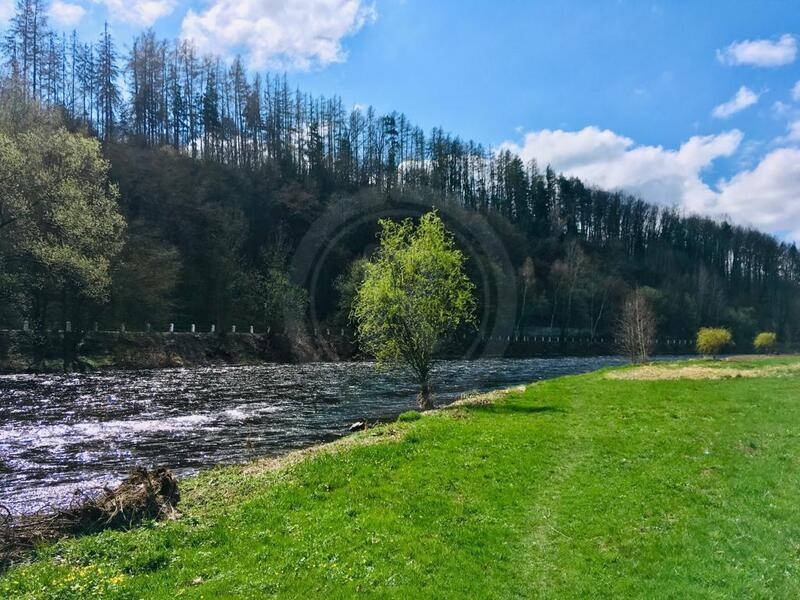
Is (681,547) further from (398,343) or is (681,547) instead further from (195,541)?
(398,343)

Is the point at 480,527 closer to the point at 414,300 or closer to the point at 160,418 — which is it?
the point at 414,300

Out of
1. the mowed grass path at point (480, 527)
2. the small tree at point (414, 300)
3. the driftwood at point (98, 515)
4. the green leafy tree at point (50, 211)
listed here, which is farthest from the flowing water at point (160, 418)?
the green leafy tree at point (50, 211)

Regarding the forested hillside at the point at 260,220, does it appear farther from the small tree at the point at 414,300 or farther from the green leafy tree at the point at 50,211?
the small tree at the point at 414,300

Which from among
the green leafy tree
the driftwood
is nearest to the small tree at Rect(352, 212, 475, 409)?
the driftwood

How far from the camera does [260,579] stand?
→ 28.7 ft

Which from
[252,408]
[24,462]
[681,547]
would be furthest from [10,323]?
[681,547]

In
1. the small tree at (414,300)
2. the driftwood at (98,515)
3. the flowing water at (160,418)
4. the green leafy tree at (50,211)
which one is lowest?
the flowing water at (160,418)

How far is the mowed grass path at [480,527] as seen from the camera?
8.50 metres

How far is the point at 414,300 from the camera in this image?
29344 millimetres

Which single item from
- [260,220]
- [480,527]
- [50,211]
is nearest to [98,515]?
[480,527]

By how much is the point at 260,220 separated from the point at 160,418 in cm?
8692

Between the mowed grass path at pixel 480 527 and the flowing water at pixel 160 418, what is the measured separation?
4.86m

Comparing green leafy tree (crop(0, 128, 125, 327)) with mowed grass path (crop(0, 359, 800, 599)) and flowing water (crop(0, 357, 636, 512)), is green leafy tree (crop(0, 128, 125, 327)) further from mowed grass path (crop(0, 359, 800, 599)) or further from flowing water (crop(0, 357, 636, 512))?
mowed grass path (crop(0, 359, 800, 599))

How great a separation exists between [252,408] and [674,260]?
19424cm
